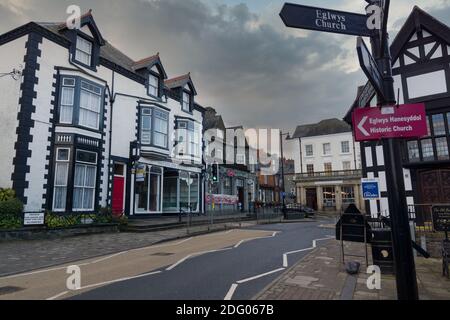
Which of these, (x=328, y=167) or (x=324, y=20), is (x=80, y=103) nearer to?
(x=324, y=20)

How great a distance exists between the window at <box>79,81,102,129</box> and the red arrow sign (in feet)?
52.9

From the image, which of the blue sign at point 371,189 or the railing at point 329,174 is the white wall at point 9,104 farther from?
the railing at point 329,174

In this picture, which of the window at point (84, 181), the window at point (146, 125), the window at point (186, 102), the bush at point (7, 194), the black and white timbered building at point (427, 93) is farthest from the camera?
the window at point (186, 102)

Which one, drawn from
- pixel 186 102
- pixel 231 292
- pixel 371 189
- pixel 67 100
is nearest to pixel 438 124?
pixel 371 189

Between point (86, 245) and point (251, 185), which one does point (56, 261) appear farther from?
point (251, 185)

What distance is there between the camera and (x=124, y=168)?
1998cm

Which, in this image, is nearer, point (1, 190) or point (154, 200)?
point (1, 190)

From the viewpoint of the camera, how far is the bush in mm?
13502

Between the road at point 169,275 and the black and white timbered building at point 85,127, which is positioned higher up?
the black and white timbered building at point 85,127

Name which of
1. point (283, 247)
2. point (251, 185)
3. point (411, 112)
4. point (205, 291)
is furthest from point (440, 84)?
point (251, 185)

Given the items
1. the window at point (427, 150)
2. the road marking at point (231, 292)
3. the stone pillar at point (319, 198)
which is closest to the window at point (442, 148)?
the window at point (427, 150)

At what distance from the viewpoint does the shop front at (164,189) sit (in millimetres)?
20469

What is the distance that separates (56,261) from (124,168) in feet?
36.0

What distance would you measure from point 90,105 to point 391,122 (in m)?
17.0
